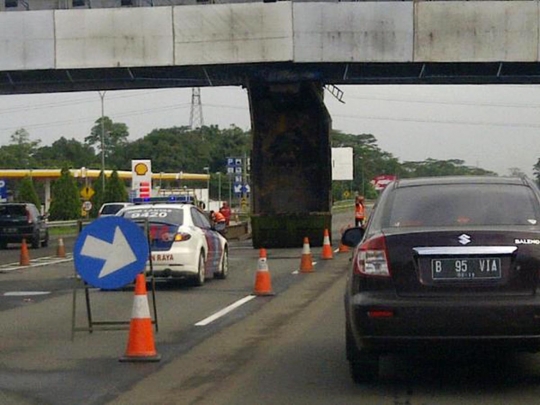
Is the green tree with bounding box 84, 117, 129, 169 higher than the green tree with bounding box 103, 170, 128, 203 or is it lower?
higher

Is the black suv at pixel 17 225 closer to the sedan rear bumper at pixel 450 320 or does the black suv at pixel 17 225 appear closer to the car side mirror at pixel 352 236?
the car side mirror at pixel 352 236

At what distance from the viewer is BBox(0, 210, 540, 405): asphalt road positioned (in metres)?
9.31

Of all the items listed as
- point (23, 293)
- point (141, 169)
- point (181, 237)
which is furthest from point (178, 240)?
point (141, 169)

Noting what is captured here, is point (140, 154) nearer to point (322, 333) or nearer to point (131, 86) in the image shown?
point (131, 86)

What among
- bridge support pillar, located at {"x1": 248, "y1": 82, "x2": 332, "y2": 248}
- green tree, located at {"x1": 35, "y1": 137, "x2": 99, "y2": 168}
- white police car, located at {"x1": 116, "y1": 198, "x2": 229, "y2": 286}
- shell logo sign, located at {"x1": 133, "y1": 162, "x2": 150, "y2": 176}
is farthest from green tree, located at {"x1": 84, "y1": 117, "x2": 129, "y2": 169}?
white police car, located at {"x1": 116, "y1": 198, "x2": 229, "y2": 286}

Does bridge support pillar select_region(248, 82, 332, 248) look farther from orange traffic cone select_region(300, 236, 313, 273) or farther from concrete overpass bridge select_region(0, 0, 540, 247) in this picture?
orange traffic cone select_region(300, 236, 313, 273)

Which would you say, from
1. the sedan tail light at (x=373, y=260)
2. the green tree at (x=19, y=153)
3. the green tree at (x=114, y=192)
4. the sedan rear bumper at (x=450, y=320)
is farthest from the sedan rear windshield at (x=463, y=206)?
the green tree at (x=19, y=153)

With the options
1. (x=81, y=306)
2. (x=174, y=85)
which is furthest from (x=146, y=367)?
(x=174, y=85)

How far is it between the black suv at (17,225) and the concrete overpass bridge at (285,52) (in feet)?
16.8

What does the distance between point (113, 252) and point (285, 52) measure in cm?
2462

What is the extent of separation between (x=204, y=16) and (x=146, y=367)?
88.9 feet

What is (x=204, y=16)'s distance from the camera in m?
37.0

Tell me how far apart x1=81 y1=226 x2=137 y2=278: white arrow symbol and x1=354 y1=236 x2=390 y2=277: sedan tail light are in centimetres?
382

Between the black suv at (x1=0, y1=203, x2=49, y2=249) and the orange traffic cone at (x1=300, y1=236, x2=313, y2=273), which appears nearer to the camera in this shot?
the orange traffic cone at (x1=300, y1=236, x2=313, y2=273)
